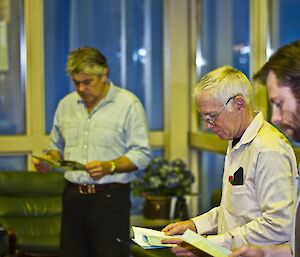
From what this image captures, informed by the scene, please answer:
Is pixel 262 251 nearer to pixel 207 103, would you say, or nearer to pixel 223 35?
pixel 207 103

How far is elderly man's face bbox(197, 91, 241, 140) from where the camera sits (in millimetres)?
2289

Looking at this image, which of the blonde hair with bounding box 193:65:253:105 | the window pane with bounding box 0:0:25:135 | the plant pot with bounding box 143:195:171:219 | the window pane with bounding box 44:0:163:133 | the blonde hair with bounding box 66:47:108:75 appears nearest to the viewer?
the blonde hair with bounding box 193:65:253:105

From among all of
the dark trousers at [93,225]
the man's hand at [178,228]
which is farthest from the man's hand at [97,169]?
the man's hand at [178,228]

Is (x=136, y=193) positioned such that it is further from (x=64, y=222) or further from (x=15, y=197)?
(x=64, y=222)

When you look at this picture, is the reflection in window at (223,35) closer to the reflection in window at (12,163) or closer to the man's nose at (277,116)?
the reflection in window at (12,163)

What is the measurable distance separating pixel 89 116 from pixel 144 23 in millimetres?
2311

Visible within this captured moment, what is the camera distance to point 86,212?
3496 millimetres

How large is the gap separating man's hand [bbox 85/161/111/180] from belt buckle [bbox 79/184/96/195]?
7cm

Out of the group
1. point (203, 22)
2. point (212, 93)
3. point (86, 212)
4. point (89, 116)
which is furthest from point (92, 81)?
point (203, 22)

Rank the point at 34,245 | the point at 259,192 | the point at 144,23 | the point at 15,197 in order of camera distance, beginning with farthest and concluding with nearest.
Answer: the point at 144,23, the point at 15,197, the point at 34,245, the point at 259,192

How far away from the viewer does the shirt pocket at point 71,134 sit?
12.0 ft

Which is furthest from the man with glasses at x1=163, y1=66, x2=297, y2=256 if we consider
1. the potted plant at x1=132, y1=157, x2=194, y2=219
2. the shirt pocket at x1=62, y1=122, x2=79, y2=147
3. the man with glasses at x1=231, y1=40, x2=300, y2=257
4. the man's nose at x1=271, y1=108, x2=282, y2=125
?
the potted plant at x1=132, y1=157, x2=194, y2=219

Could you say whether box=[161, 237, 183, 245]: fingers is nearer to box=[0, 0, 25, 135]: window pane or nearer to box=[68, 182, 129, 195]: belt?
box=[68, 182, 129, 195]: belt

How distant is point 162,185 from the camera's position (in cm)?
511
